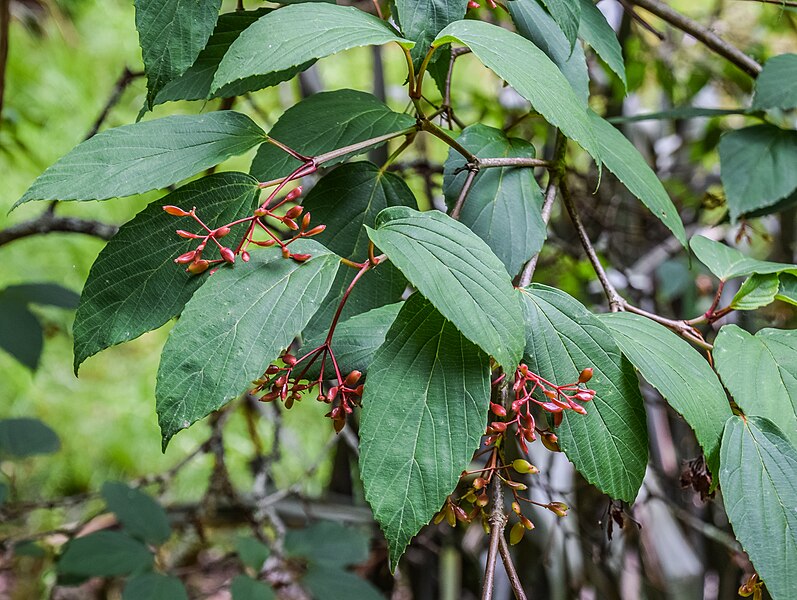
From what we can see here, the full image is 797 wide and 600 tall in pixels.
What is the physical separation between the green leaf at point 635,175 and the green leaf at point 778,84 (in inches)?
9.1

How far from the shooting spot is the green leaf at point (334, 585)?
0.90 m

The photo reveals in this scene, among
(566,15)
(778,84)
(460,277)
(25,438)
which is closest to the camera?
(460,277)

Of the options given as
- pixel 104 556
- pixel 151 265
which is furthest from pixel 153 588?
A: pixel 151 265

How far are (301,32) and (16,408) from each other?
1857 millimetres

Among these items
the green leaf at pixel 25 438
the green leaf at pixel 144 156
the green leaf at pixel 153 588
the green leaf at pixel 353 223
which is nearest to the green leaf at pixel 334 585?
the green leaf at pixel 153 588

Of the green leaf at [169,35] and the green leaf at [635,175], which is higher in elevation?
the green leaf at [169,35]

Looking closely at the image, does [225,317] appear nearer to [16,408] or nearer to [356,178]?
[356,178]

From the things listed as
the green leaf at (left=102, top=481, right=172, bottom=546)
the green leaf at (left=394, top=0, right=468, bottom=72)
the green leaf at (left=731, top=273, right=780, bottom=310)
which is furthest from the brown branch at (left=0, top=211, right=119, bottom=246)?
the green leaf at (left=731, top=273, right=780, bottom=310)

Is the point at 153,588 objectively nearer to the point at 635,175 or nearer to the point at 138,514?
the point at 138,514

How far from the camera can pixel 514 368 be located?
0.33 meters

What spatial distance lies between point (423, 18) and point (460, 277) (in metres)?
0.16

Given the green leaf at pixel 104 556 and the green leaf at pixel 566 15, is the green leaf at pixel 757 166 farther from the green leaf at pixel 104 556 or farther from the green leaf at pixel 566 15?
the green leaf at pixel 104 556

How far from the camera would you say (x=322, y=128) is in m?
0.47

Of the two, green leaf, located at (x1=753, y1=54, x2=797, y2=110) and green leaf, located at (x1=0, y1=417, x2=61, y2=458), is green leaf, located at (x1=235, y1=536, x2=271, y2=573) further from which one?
green leaf, located at (x1=753, y1=54, x2=797, y2=110)
